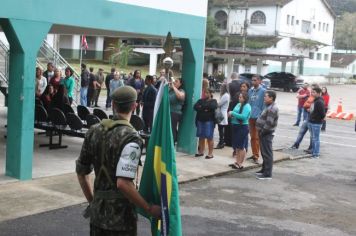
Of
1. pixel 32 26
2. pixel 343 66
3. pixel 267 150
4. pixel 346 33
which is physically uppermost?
pixel 346 33

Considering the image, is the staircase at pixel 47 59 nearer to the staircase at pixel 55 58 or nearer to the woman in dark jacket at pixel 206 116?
the staircase at pixel 55 58

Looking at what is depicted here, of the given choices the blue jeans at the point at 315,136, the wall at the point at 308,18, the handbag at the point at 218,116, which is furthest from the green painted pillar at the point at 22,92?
the wall at the point at 308,18

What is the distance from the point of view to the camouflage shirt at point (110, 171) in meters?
3.65

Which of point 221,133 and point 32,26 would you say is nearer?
point 32,26

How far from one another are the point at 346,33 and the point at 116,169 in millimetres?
114724

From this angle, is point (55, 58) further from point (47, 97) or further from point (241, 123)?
point (241, 123)

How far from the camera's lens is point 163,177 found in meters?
3.99

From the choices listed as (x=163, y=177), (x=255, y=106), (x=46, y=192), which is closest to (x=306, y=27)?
(x=255, y=106)

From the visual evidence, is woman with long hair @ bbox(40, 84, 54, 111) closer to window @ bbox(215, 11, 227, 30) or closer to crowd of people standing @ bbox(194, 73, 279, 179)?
crowd of people standing @ bbox(194, 73, 279, 179)

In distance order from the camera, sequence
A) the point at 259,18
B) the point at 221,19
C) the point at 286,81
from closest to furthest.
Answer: the point at 286,81
the point at 259,18
the point at 221,19

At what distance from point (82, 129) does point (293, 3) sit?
5237 cm

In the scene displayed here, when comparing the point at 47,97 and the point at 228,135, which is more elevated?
the point at 47,97

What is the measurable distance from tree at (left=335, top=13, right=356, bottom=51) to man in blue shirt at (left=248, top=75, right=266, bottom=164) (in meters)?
105

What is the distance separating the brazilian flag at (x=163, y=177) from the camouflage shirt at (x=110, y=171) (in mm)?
267
